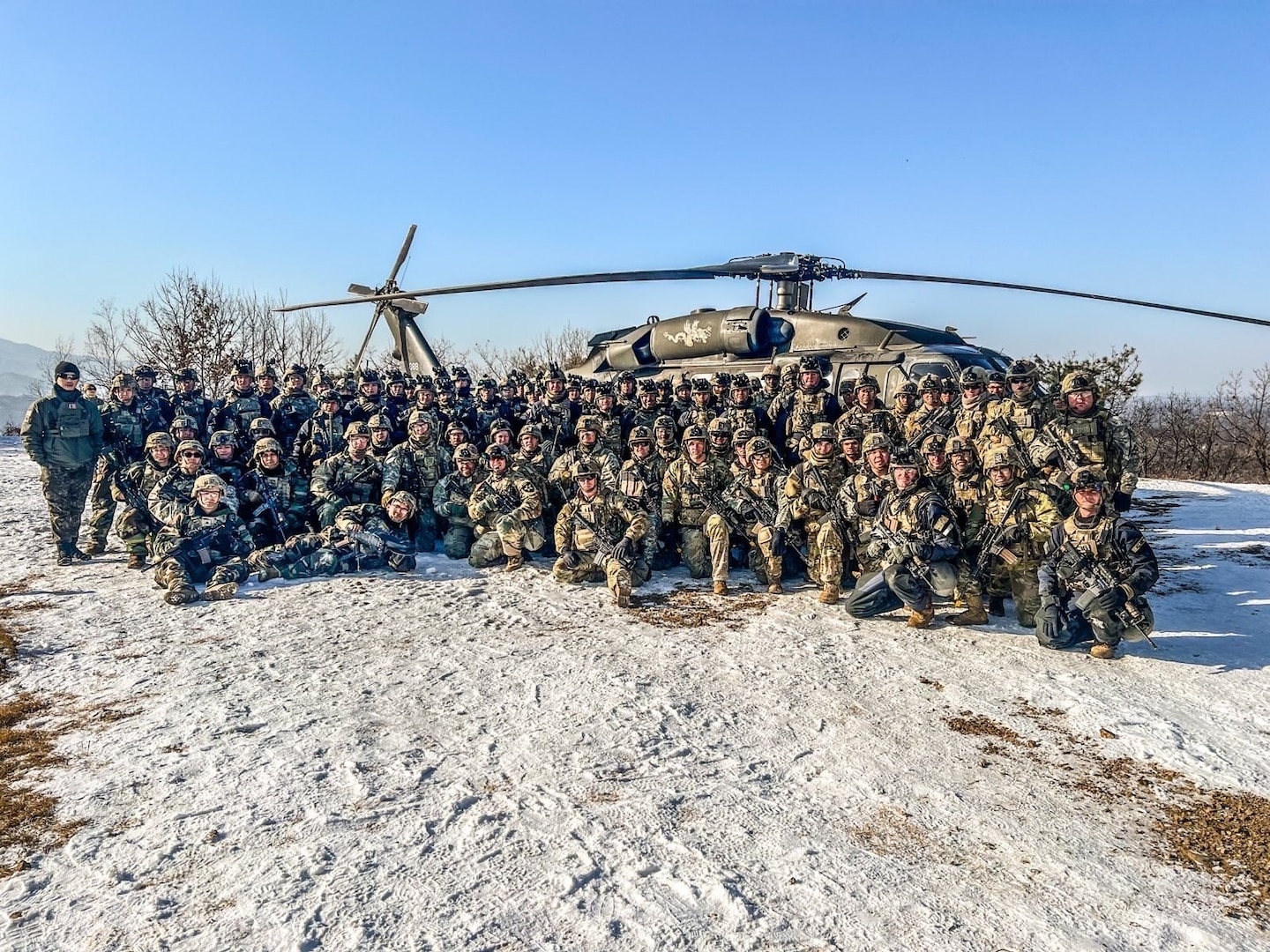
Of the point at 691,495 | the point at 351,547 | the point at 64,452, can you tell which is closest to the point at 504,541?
the point at 351,547

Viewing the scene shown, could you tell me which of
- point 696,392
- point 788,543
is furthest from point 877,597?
point 696,392

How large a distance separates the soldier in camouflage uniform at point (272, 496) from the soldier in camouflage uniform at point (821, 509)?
176 inches

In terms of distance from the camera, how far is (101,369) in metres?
26.5

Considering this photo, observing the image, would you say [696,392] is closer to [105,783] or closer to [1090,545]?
[1090,545]

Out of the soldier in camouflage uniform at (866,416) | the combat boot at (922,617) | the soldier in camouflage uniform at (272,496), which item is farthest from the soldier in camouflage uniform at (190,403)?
the combat boot at (922,617)

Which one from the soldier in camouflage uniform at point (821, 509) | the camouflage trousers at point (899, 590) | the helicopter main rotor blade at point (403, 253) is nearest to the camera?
the camouflage trousers at point (899, 590)

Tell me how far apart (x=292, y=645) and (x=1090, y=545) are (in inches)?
203

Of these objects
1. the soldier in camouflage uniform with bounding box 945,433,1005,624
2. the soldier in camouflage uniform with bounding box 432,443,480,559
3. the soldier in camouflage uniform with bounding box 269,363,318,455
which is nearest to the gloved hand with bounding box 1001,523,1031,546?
the soldier in camouflage uniform with bounding box 945,433,1005,624

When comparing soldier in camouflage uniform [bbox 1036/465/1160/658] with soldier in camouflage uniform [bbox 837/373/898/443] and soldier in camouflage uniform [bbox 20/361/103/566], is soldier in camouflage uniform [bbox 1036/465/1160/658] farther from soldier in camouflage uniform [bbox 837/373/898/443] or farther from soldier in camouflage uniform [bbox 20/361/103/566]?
soldier in camouflage uniform [bbox 20/361/103/566]

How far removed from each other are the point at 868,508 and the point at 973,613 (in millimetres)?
1141

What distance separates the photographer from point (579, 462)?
25.2 feet

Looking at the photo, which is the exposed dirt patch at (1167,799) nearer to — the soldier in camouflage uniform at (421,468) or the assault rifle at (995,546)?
the assault rifle at (995,546)

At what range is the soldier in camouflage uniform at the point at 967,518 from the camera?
5.73m

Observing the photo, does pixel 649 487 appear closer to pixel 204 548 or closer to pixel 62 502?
pixel 204 548
